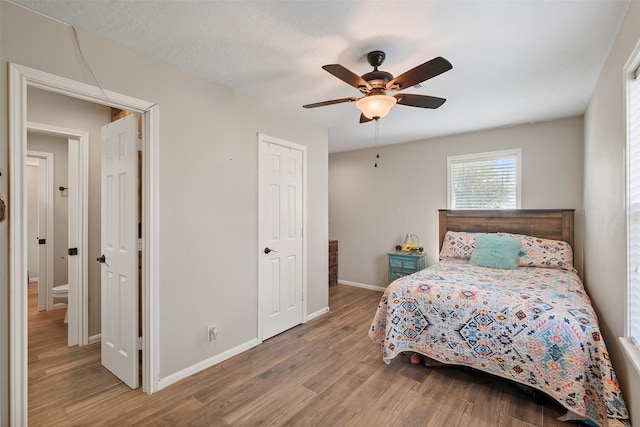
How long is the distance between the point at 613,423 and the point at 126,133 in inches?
146

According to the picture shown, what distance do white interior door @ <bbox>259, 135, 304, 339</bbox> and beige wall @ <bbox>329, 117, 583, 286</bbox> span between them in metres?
2.02

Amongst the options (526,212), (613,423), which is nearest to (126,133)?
(613,423)

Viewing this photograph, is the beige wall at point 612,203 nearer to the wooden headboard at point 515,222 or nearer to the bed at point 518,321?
the bed at point 518,321

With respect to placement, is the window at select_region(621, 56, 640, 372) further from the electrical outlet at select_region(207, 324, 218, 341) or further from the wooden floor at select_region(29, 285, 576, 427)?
the electrical outlet at select_region(207, 324, 218, 341)

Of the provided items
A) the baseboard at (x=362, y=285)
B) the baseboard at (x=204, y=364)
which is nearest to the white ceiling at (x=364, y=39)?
the baseboard at (x=204, y=364)

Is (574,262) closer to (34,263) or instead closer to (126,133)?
(126,133)

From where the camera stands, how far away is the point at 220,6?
1.64 metres

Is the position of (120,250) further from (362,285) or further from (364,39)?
(362,285)

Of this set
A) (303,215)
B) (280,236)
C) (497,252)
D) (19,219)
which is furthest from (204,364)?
(497,252)

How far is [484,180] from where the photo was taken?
413cm

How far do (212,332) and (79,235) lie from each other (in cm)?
177

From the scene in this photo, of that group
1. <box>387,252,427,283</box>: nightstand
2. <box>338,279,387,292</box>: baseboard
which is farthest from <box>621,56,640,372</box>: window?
<box>338,279,387,292</box>: baseboard

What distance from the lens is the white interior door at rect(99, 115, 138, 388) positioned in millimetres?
2238

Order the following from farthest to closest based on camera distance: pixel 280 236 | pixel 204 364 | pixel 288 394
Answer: pixel 280 236, pixel 204 364, pixel 288 394
